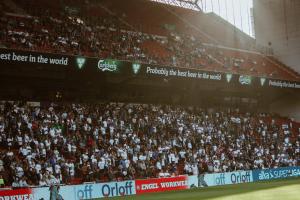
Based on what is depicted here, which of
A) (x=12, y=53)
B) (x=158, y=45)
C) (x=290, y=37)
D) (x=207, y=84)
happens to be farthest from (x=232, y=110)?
(x=12, y=53)

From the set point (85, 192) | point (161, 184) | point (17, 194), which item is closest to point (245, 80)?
point (161, 184)

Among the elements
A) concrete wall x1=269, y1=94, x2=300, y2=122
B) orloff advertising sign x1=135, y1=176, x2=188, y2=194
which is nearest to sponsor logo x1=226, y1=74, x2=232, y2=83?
orloff advertising sign x1=135, y1=176, x2=188, y2=194

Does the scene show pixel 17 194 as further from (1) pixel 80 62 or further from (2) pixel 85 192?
(1) pixel 80 62

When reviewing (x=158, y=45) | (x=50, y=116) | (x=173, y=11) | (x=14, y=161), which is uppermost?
(x=173, y=11)

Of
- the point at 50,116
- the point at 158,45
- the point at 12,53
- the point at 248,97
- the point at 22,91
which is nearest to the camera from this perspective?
the point at 12,53

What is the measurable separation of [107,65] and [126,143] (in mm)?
4830

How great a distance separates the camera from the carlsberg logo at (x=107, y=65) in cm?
2998

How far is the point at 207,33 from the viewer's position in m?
47.9

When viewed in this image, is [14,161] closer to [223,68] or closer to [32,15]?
[32,15]

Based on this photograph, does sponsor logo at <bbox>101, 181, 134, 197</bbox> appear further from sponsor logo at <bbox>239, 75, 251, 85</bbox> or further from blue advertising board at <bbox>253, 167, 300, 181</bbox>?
sponsor logo at <bbox>239, 75, 251, 85</bbox>

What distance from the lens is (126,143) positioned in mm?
29047

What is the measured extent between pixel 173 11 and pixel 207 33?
13.6 ft

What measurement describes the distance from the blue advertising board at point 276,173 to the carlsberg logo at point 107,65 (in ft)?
35.5

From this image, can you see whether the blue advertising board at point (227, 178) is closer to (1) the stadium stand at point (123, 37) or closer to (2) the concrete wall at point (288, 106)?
(1) the stadium stand at point (123, 37)
